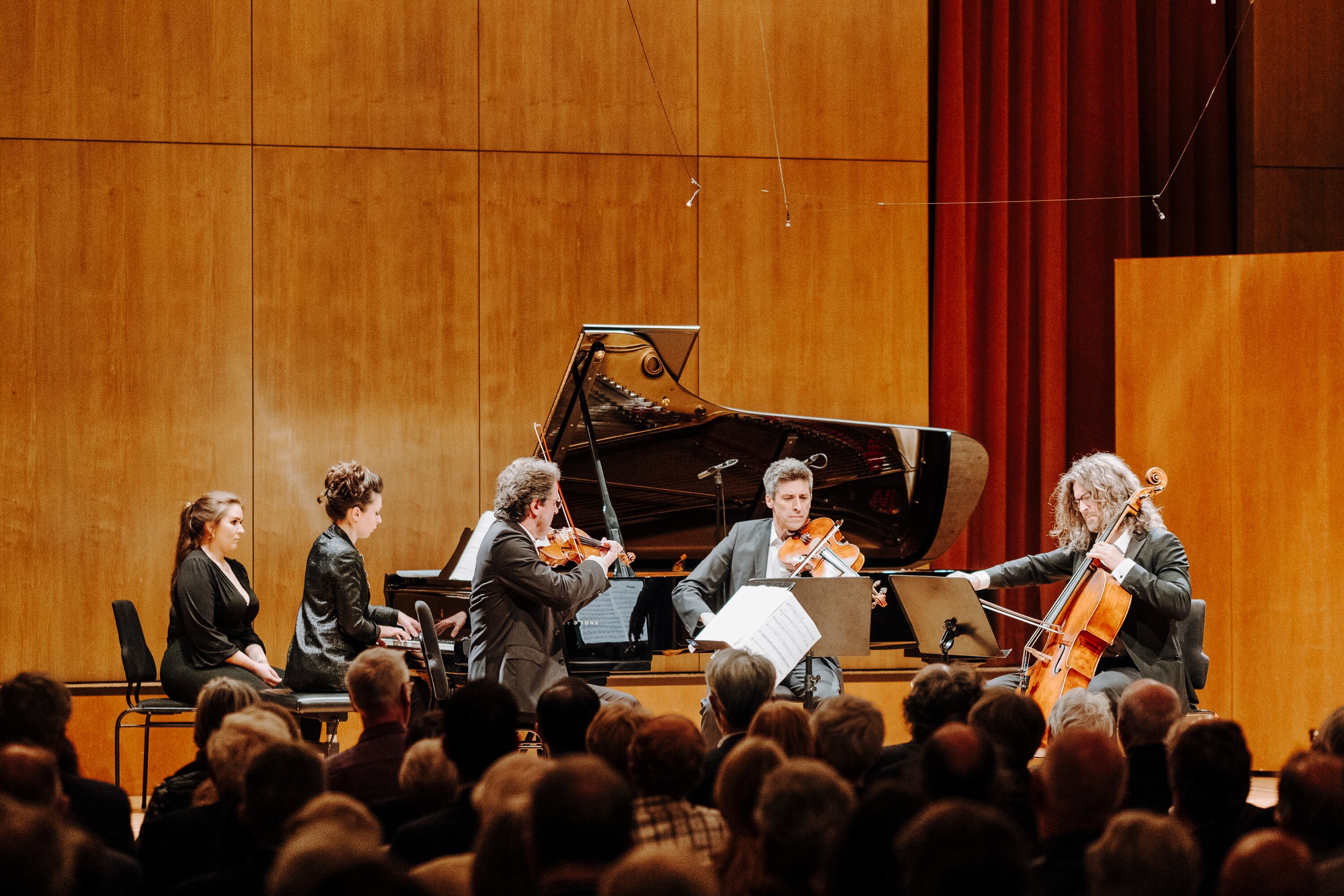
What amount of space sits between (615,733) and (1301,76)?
Result: 6.23m

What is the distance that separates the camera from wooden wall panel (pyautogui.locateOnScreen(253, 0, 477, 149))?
664 centimetres

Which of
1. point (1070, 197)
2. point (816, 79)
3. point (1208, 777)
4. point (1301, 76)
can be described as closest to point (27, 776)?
point (1208, 777)

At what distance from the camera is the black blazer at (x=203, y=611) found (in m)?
4.95

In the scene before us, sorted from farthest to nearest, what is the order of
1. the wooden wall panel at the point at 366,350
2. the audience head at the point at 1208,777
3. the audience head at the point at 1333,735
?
the wooden wall panel at the point at 366,350 → the audience head at the point at 1333,735 → the audience head at the point at 1208,777

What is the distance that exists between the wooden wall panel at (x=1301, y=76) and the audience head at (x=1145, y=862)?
642 centimetres

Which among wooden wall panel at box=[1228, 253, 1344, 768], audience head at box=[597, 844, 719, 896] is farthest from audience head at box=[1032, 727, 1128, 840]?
wooden wall panel at box=[1228, 253, 1344, 768]

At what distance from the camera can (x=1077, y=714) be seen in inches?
135

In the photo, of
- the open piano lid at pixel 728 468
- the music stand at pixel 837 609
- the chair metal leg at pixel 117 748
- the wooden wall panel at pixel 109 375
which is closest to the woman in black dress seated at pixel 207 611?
the chair metal leg at pixel 117 748

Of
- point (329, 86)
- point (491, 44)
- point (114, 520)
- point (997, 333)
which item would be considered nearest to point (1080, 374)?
point (997, 333)

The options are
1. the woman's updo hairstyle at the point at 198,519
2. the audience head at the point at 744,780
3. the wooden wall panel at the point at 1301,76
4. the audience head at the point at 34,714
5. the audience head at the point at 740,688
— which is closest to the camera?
the audience head at the point at 744,780

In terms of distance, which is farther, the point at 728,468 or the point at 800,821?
the point at 728,468

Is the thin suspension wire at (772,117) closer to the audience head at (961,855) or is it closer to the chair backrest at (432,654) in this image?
the chair backrest at (432,654)

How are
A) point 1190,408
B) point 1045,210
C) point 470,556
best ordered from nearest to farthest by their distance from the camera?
1. point 470,556
2. point 1190,408
3. point 1045,210

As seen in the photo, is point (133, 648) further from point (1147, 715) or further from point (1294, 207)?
point (1294, 207)
